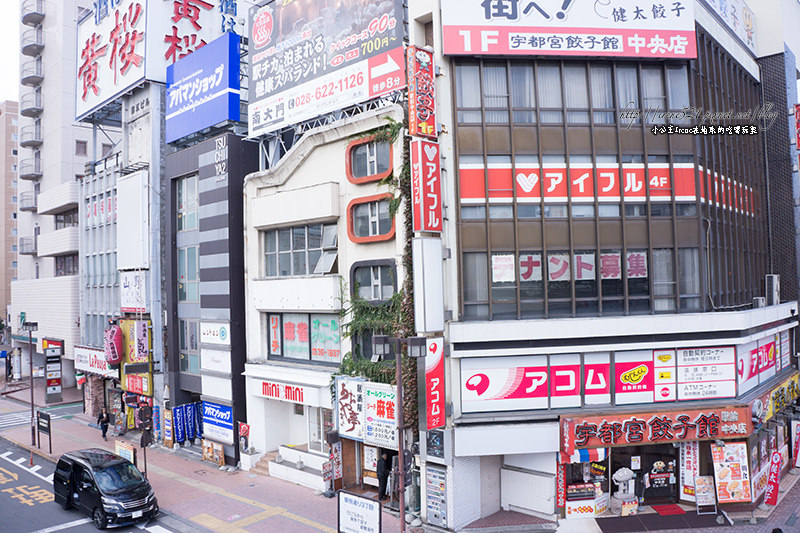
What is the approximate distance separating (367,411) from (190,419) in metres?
13.3

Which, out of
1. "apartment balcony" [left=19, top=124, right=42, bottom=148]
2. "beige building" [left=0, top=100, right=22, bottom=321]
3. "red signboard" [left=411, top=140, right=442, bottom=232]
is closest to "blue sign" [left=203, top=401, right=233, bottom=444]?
"red signboard" [left=411, top=140, right=442, bottom=232]

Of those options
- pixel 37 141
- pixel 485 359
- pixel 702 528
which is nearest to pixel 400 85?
pixel 485 359

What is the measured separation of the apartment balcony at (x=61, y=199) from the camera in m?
44.5

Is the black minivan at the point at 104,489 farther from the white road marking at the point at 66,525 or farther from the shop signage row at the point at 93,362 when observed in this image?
the shop signage row at the point at 93,362

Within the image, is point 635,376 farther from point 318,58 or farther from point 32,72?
point 32,72

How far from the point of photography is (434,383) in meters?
18.5

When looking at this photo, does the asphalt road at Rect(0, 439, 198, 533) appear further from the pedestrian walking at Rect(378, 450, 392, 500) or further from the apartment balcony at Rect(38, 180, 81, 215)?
the apartment balcony at Rect(38, 180, 81, 215)

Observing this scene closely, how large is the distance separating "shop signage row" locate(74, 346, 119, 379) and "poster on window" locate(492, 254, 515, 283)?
85.5 ft

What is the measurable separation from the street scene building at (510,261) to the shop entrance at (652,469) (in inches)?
3.8

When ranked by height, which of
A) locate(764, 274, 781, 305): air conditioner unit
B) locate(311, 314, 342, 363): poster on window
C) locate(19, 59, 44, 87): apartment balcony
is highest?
locate(19, 59, 44, 87): apartment balcony

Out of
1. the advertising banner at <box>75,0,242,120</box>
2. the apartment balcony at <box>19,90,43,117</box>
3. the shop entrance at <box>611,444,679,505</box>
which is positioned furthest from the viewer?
the apartment balcony at <box>19,90,43,117</box>

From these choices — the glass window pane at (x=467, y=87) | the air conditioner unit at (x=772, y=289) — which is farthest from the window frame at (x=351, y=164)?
the air conditioner unit at (x=772, y=289)

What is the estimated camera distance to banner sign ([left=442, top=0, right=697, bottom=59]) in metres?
19.2

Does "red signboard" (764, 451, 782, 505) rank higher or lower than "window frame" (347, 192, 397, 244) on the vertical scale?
lower
